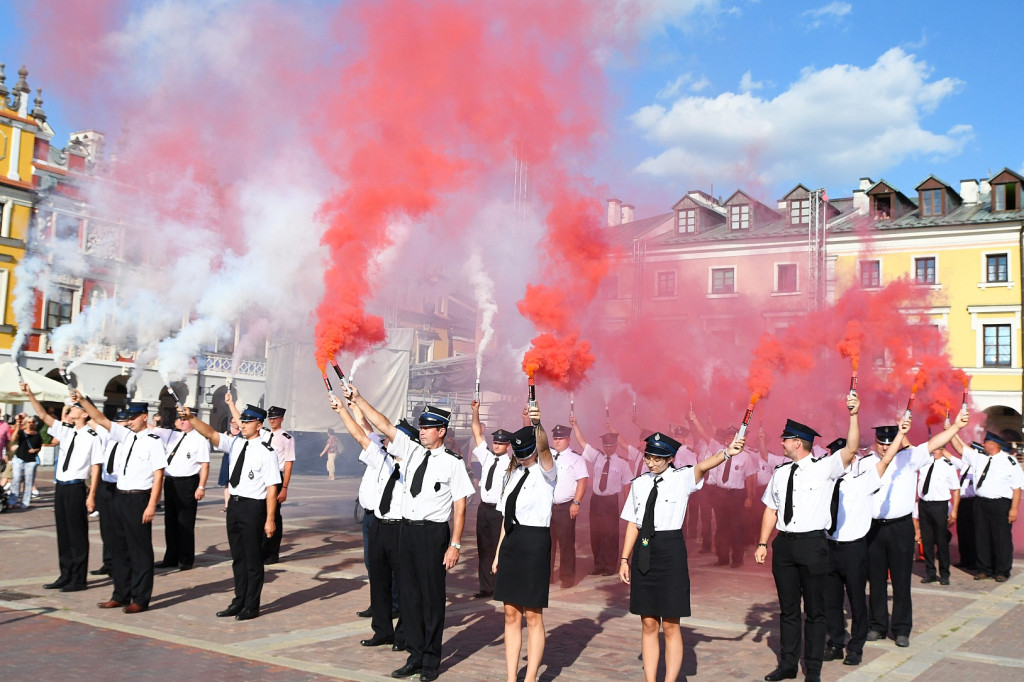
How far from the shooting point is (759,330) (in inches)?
1022

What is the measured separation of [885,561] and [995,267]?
1370 inches

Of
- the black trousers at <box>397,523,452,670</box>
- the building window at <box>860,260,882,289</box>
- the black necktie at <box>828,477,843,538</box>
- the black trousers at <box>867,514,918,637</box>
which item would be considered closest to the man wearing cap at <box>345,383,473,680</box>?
the black trousers at <box>397,523,452,670</box>

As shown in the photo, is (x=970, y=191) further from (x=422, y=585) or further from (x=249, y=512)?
(x=422, y=585)

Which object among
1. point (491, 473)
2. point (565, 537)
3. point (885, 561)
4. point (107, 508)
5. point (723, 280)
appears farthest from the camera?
point (723, 280)

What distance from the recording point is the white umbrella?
18.7m

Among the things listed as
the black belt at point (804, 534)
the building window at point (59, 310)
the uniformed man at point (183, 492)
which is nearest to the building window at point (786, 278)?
the uniformed man at point (183, 492)

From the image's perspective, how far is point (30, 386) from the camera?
732 inches

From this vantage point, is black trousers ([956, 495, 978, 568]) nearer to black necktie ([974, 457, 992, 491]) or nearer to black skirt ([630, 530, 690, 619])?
black necktie ([974, 457, 992, 491])


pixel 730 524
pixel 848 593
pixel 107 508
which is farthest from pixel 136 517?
pixel 730 524

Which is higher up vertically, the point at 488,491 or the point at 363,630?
the point at 488,491

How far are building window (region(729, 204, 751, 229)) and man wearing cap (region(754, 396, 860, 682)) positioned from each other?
96.4 ft

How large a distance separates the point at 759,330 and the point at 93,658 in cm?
2192

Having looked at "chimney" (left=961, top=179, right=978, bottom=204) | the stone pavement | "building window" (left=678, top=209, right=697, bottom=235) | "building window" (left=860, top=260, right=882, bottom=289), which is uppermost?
"chimney" (left=961, top=179, right=978, bottom=204)

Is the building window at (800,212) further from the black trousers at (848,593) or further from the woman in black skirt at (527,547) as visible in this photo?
the woman in black skirt at (527,547)
